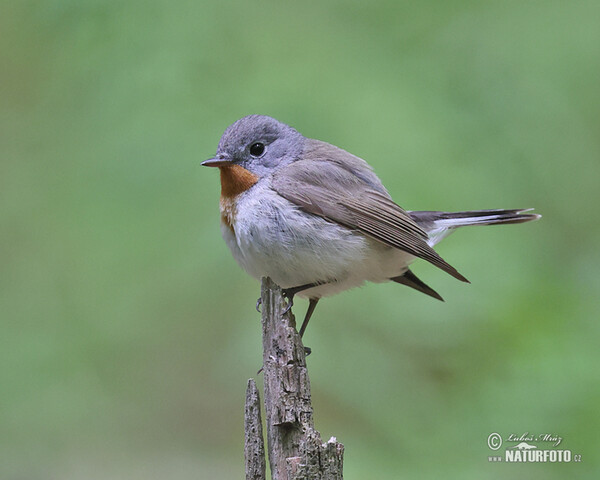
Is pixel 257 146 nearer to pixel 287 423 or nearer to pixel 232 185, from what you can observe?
pixel 232 185

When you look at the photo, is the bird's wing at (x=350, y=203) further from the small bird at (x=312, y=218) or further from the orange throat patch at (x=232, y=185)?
the orange throat patch at (x=232, y=185)

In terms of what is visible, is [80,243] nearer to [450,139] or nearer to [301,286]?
[301,286]

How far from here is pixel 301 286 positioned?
416 centimetres

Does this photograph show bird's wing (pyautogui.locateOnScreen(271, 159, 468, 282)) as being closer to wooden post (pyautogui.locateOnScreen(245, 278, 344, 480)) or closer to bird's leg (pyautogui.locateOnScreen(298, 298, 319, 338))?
bird's leg (pyautogui.locateOnScreen(298, 298, 319, 338))

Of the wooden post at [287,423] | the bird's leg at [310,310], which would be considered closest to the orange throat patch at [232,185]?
the bird's leg at [310,310]

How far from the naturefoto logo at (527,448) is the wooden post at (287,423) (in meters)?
1.44

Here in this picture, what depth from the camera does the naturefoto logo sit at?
4062mm

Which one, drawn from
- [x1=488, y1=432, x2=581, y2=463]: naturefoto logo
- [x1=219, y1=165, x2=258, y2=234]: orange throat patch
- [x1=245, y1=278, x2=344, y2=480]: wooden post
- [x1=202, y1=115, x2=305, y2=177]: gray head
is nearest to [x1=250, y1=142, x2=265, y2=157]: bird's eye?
[x1=202, y1=115, x2=305, y2=177]: gray head

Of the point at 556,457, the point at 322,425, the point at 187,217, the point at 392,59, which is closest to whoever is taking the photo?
the point at 556,457

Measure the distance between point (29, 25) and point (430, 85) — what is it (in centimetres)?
282

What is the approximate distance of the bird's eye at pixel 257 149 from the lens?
425 cm

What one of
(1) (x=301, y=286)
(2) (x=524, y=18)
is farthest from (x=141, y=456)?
(2) (x=524, y=18)

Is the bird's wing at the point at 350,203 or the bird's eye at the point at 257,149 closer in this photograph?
the bird's wing at the point at 350,203

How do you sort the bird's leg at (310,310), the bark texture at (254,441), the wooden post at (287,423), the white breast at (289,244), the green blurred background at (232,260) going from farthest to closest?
1. the bird's leg at (310,310)
2. the green blurred background at (232,260)
3. the white breast at (289,244)
4. the bark texture at (254,441)
5. the wooden post at (287,423)
